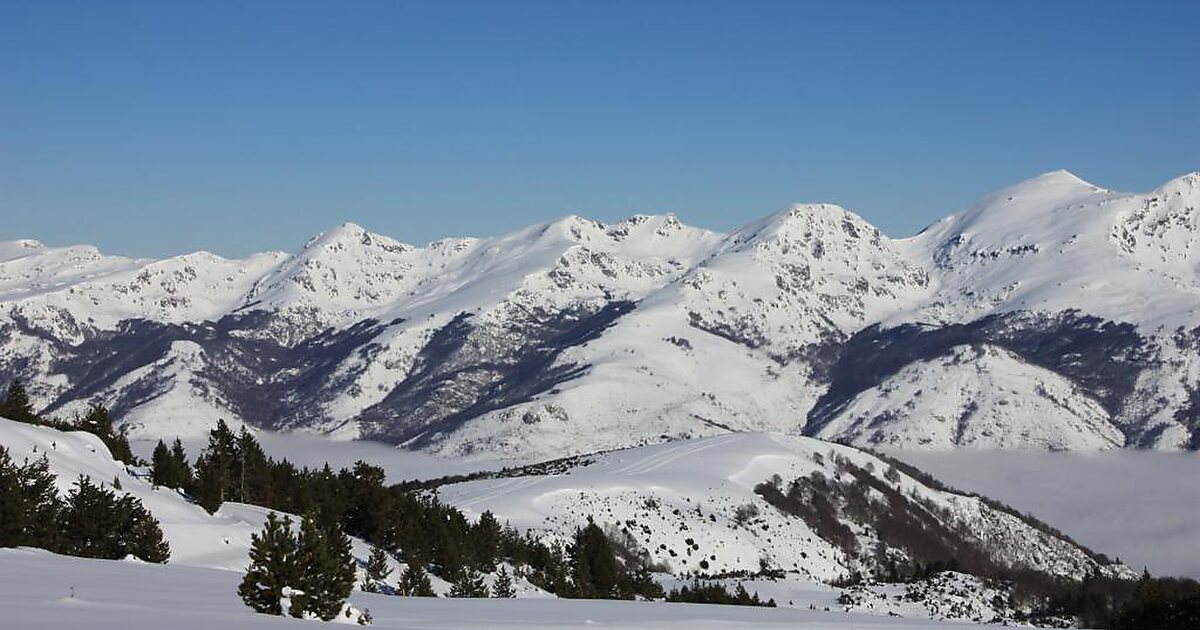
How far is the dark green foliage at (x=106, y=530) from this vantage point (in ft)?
176

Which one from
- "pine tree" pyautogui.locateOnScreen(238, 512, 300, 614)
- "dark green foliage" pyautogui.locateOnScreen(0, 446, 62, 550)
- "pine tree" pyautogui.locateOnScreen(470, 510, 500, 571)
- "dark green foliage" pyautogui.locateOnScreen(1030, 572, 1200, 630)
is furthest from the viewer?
"pine tree" pyautogui.locateOnScreen(470, 510, 500, 571)

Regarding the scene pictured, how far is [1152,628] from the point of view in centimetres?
6075

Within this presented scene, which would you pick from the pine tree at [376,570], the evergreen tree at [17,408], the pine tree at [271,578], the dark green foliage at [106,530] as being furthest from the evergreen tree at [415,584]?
the evergreen tree at [17,408]

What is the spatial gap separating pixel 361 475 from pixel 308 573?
Answer: 68.6 metres

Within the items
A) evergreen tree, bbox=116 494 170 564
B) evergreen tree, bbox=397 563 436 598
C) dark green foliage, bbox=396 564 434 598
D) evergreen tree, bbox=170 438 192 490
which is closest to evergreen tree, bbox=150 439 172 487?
evergreen tree, bbox=170 438 192 490

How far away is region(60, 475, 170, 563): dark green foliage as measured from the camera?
176ft

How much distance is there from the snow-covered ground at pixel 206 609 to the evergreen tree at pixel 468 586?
1967 cm

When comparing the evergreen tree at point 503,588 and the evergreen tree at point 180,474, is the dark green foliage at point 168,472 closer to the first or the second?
the evergreen tree at point 180,474

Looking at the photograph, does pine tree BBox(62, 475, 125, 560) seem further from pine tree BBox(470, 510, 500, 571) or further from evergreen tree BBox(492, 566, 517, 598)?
pine tree BBox(470, 510, 500, 571)

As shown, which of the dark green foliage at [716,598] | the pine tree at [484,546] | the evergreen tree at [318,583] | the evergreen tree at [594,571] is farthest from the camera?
the evergreen tree at [594,571]

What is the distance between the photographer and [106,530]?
54.2 m

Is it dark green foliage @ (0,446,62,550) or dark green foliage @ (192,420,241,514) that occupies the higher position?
dark green foliage @ (192,420,241,514)

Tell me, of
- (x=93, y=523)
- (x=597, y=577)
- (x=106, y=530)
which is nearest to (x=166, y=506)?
(x=93, y=523)

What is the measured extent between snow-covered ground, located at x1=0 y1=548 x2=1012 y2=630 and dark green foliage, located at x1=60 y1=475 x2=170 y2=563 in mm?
8126
